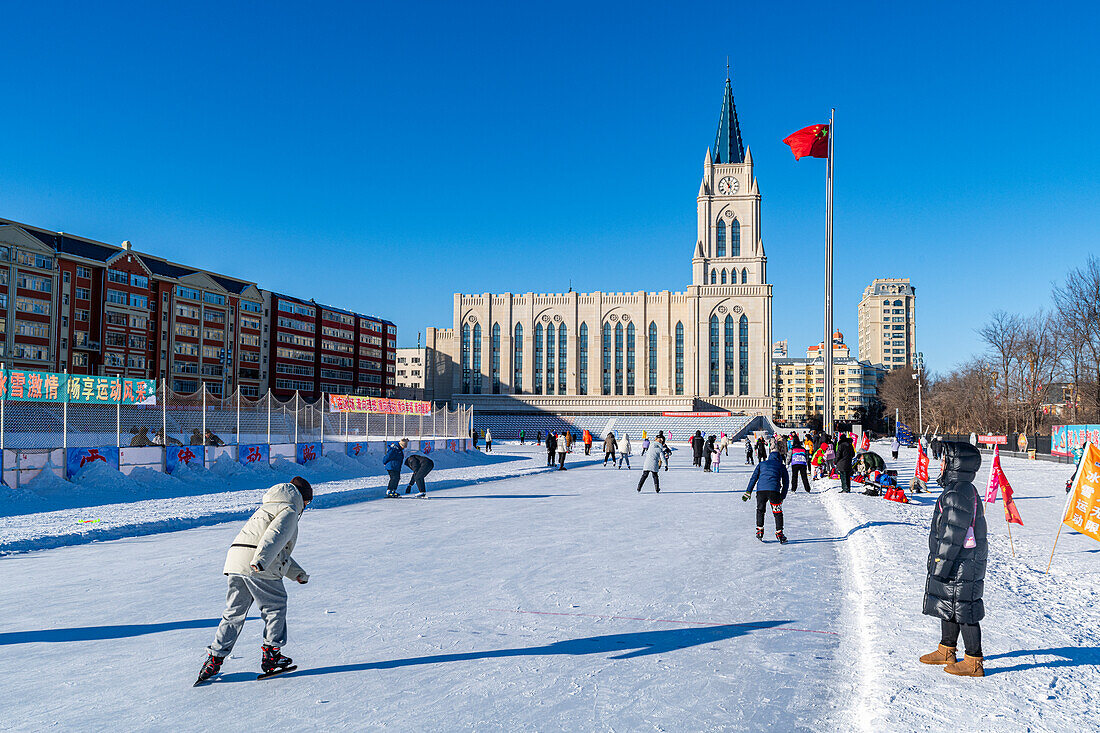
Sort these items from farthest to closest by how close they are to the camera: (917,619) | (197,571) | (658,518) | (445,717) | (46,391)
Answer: (46,391) < (658,518) < (197,571) < (917,619) < (445,717)

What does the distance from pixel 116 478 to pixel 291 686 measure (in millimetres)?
14240

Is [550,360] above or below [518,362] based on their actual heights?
above

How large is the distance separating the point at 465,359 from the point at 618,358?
890 inches

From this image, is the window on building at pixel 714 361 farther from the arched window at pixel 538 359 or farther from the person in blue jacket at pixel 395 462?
the person in blue jacket at pixel 395 462

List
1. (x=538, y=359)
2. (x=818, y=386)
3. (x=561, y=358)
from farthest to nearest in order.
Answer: (x=818, y=386), (x=538, y=359), (x=561, y=358)

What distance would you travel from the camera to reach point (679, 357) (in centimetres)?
9900

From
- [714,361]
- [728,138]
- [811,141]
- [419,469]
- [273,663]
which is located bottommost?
[273,663]

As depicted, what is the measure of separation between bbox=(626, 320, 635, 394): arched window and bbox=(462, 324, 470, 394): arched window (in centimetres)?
2344

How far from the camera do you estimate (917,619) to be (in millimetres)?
5730

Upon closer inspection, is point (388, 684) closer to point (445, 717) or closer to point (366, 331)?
point (445, 717)

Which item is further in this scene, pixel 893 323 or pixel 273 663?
pixel 893 323

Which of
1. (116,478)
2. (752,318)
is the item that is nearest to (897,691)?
(116,478)

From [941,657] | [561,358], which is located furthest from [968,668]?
[561,358]

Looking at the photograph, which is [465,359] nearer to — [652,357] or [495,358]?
[495,358]
